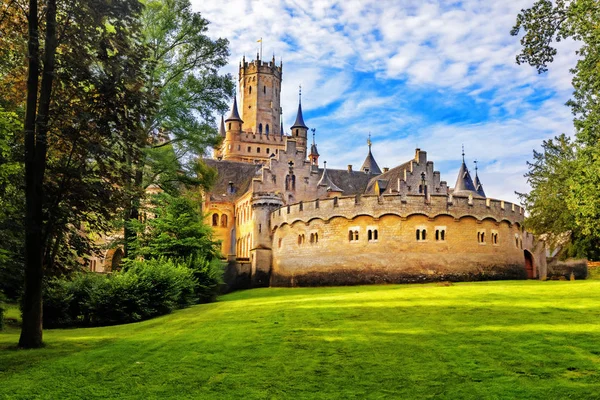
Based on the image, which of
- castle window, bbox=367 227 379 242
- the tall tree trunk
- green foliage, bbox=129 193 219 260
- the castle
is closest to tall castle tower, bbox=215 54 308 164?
the castle

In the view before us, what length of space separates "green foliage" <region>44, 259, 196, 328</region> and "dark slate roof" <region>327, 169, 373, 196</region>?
33.5 meters

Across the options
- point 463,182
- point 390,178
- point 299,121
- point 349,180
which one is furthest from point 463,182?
point 299,121

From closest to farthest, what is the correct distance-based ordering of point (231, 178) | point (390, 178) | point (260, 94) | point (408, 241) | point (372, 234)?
point (408, 241) < point (372, 234) < point (390, 178) < point (231, 178) < point (260, 94)

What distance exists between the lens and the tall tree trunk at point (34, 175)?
1404 cm

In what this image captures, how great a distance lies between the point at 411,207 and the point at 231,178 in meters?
26.8

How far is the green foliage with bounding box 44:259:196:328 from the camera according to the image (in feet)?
73.2

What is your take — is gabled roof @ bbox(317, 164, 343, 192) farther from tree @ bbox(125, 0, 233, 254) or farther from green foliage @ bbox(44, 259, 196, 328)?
green foliage @ bbox(44, 259, 196, 328)

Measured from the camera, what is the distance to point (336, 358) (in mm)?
12250

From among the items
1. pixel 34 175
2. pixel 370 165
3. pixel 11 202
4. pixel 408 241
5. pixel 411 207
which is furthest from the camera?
pixel 370 165

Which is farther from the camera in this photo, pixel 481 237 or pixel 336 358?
pixel 481 237

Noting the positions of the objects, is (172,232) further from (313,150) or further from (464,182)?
(313,150)

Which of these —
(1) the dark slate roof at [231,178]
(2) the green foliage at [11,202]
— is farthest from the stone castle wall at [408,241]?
(2) the green foliage at [11,202]

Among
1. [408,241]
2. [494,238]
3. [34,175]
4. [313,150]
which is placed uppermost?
[313,150]

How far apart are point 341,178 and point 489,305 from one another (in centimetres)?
4050
